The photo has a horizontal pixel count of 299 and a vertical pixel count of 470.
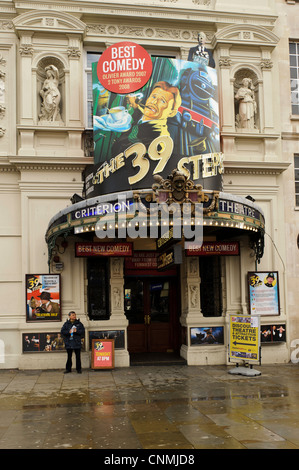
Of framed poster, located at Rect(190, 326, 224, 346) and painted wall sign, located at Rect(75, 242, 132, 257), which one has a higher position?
painted wall sign, located at Rect(75, 242, 132, 257)

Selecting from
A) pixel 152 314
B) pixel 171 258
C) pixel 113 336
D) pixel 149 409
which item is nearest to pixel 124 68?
pixel 171 258

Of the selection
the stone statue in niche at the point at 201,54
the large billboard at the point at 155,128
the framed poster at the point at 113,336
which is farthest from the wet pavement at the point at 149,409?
the stone statue in niche at the point at 201,54

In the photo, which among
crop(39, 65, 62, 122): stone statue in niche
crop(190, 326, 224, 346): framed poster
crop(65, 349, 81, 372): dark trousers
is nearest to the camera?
crop(65, 349, 81, 372): dark trousers

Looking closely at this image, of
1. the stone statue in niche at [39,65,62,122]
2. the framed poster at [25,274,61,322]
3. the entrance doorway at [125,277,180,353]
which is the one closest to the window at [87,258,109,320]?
the framed poster at [25,274,61,322]

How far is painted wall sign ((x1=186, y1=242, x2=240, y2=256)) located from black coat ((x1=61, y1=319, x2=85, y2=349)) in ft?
13.2

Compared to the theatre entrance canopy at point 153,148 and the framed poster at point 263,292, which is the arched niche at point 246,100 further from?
the framed poster at point 263,292

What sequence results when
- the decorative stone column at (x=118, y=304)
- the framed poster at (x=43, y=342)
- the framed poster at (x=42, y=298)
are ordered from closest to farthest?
1. the framed poster at (x=43, y=342)
2. the framed poster at (x=42, y=298)
3. the decorative stone column at (x=118, y=304)

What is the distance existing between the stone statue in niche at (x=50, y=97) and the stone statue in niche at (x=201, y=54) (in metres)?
4.29

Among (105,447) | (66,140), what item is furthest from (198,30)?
(105,447)

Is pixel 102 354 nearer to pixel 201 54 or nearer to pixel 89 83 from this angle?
pixel 89 83

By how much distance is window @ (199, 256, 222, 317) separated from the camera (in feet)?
53.3

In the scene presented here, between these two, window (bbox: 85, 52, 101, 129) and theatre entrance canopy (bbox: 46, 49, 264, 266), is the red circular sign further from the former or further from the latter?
window (bbox: 85, 52, 101, 129)

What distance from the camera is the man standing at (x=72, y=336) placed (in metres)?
14.0

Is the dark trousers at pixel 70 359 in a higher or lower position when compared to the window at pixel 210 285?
lower
